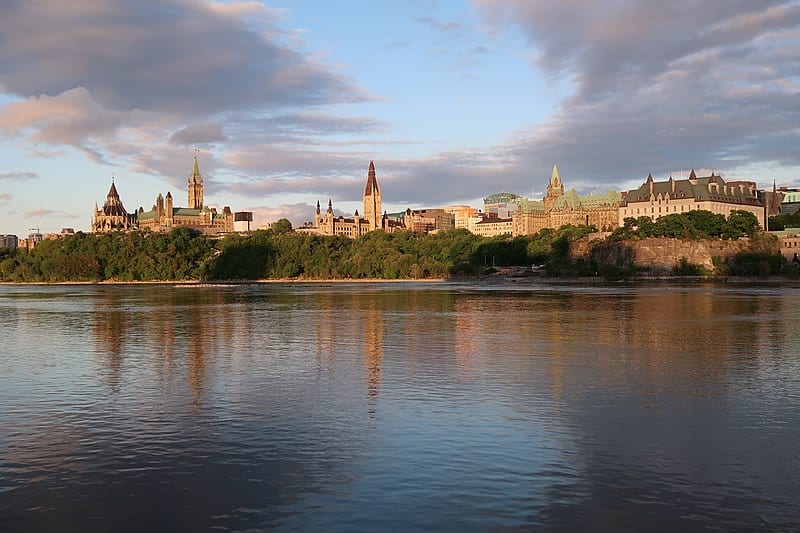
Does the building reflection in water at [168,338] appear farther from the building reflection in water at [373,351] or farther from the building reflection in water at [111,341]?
the building reflection in water at [373,351]

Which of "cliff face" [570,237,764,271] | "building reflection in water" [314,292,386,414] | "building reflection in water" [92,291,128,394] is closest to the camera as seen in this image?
"building reflection in water" [314,292,386,414]

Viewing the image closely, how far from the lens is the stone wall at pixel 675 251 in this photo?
164 metres

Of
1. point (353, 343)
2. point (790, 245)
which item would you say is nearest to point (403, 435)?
point (353, 343)

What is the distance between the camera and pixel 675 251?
6526 inches

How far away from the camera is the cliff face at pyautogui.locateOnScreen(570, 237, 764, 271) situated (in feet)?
540

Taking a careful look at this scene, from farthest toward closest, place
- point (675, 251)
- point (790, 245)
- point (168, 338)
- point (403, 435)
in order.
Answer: point (790, 245), point (675, 251), point (168, 338), point (403, 435)

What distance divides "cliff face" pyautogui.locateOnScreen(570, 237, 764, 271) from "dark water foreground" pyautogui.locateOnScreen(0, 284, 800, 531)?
13028 centimetres

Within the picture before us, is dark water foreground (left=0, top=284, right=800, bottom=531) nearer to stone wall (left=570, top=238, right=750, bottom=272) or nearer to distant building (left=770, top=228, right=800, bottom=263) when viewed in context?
stone wall (left=570, top=238, right=750, bottom=272)

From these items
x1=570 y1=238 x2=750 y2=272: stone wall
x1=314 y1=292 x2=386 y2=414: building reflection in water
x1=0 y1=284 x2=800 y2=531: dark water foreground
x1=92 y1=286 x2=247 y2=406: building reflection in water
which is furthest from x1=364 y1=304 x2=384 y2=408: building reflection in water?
x1=570 y1=238 x2=750 y2=272: stone wall

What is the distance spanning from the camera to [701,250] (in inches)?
6516

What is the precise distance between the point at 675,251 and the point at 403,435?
158 meters

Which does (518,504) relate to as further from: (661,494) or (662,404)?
(662,404)

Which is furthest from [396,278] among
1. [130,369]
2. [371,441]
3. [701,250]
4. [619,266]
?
[371,441]

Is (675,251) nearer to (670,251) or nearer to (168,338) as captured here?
(670,251)
